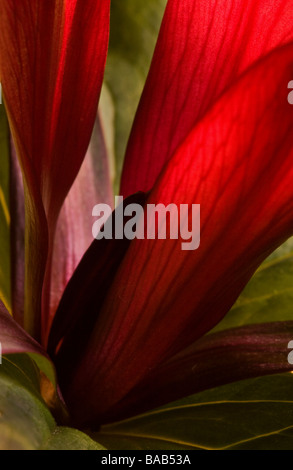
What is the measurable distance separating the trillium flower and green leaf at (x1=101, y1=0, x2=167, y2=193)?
0.22 metres

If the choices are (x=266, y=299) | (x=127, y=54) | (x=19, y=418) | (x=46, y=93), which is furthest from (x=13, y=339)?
(x=127, y=54)

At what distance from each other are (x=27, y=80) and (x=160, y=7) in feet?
1.10

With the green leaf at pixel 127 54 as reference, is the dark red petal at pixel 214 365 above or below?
below

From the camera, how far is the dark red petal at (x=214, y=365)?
39 cm

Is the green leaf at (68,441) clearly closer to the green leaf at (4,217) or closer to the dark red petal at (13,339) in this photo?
the dark red petal at (13,339)

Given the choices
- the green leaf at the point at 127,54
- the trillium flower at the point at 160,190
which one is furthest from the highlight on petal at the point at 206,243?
the green leaf at the point at 127,54

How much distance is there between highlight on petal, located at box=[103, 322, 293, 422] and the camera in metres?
0.39

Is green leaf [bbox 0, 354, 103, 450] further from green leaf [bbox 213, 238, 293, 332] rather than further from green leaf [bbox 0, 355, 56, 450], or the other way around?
green leaf [bbox 213, 238, 293, 332]

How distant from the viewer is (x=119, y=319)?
1.27ft

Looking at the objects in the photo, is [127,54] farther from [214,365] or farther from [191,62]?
[214,365]

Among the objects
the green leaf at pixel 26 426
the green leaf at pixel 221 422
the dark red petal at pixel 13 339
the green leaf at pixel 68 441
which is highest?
the dark red petal at pixel 13 339

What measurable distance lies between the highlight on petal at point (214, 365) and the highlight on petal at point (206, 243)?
0.01m

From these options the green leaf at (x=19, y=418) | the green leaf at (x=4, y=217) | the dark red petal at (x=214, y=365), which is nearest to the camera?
the green leaf at (x=19, y=418)

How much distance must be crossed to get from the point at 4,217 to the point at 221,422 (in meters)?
0.24
